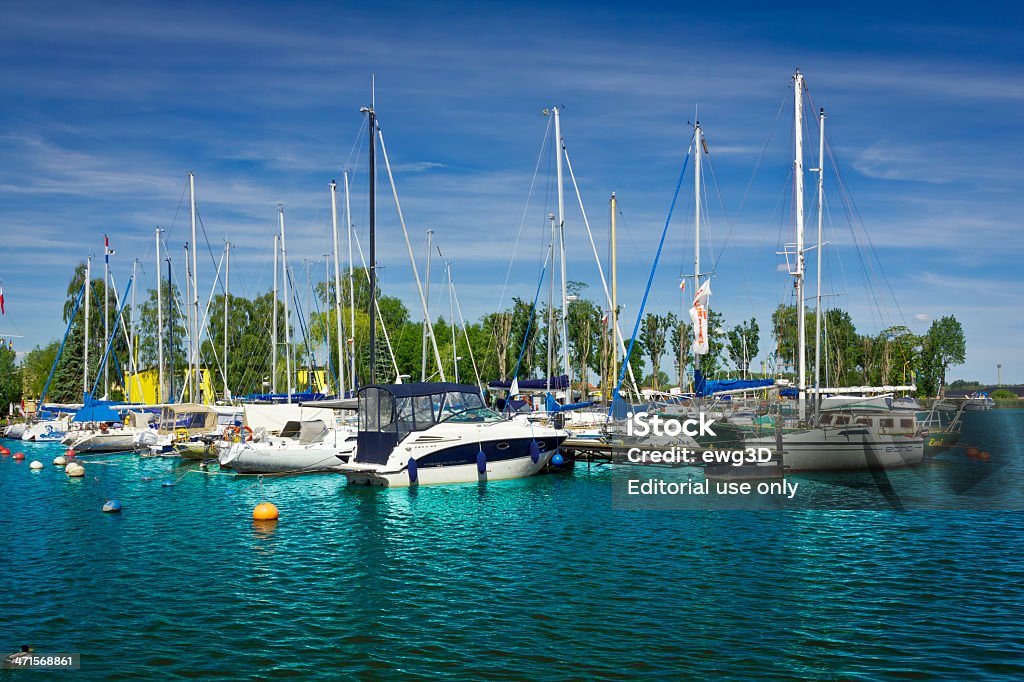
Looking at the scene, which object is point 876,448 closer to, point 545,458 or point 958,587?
point 545,458

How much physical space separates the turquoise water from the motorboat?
13.8 feet

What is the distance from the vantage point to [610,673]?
1396 cm

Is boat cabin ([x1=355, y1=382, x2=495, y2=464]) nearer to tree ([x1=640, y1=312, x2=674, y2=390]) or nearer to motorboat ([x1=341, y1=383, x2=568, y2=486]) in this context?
motorboat ([x1=341, y1=383, x2=568, y2=486])

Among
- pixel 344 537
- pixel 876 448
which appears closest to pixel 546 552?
pixel 344 537

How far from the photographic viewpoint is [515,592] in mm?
19203

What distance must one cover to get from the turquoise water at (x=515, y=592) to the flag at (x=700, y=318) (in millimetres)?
13187

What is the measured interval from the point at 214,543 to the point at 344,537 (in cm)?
404

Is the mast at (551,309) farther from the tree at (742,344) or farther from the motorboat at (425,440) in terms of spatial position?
the tree at (742,344)

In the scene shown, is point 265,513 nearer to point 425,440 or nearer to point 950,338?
point 425,440

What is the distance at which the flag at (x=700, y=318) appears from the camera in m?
41.7

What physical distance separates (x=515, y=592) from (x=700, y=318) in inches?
1055

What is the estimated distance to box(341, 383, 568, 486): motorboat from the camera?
36.7m

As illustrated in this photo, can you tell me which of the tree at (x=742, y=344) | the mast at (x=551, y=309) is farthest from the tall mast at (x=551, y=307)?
the tree at (x=742, y=344)

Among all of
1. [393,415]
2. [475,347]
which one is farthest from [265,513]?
[475,347]
